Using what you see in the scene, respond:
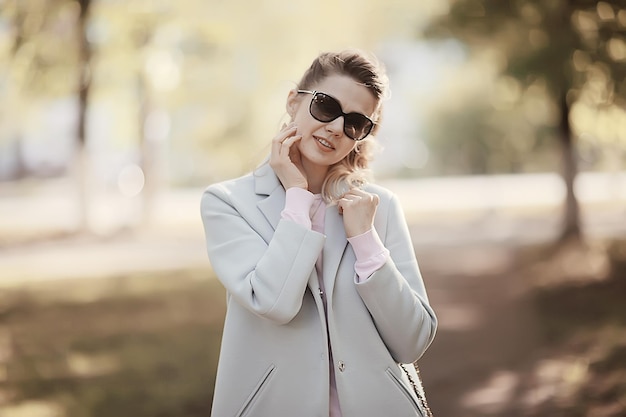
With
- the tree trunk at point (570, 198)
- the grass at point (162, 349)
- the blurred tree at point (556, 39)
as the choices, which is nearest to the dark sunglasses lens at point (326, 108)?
the grass at point (162, 349)

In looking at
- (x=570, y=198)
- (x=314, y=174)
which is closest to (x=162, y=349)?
(x=314, y=174)

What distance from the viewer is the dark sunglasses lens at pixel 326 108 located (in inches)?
61.1

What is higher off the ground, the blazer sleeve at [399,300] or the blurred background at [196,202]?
the blurred background at [196,202]

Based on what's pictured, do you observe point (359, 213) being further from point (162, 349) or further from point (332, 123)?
point (162, 349)

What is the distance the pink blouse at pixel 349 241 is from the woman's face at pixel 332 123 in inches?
3.9

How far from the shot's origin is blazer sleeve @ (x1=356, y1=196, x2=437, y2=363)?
4.81 feet

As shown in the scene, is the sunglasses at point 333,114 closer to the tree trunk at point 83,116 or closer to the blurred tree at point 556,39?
the blurred tree at point 556,39

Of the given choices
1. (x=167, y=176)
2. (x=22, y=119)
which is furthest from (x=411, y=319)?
(x=167, y=176)

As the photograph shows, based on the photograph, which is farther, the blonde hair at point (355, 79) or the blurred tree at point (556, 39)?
the blurred tree at point (556, 39)

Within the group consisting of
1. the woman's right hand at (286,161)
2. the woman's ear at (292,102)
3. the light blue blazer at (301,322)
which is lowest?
the light blue blazer at (301,322)

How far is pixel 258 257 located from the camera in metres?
1.50

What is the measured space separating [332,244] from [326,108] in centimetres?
28

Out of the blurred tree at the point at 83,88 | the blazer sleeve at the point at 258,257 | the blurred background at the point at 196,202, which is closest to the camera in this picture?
the blazer sleeve at the point at 258,257

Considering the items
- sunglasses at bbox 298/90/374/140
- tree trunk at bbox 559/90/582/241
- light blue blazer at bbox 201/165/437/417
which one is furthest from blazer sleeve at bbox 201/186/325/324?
tree trunk at bbox 559/90/582/241
